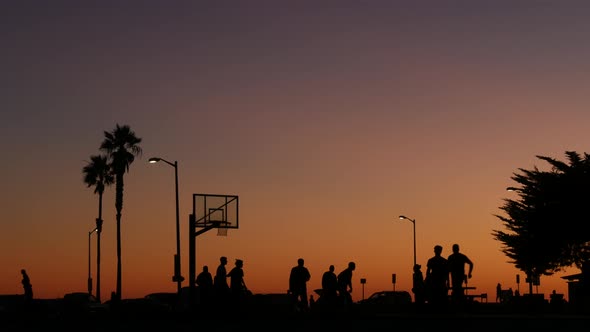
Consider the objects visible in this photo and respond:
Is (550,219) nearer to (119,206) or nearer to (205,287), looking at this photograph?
(119,206)

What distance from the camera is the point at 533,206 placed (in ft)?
215

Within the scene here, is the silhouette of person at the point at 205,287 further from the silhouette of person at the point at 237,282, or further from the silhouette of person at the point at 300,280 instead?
the silhouette of person at the point at 300,280

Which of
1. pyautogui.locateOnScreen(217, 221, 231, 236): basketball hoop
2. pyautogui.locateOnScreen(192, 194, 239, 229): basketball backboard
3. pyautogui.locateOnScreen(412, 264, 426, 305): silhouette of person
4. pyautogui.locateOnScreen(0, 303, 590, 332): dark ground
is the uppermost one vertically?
pyautogui.locateOnScreen(192, 194, 239, 229): basketball backboard

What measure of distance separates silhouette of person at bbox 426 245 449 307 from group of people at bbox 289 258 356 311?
14.1ft

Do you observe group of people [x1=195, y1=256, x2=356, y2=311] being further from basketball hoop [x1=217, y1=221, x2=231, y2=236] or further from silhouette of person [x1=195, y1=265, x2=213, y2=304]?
basketball hoop [x1=217, y1=221, x2=231, y2=236]

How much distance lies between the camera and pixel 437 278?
2358 centimetres

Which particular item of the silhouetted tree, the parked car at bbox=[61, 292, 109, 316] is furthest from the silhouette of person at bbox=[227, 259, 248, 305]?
the silhouetted tree

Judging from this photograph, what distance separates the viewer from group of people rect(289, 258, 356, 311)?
91.3ft

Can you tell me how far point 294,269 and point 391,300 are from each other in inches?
1324

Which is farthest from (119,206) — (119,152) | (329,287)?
(329,287)

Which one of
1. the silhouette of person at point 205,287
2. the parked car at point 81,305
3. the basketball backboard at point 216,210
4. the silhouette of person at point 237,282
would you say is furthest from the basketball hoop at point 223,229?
the silhouette of person at point 237,282

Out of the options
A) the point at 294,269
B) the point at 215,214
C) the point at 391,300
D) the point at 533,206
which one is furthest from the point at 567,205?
the point at 294,269

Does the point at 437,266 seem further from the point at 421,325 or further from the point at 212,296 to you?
the point at 212,296

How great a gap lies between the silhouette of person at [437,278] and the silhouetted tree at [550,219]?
3962 centimetres
